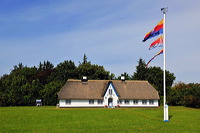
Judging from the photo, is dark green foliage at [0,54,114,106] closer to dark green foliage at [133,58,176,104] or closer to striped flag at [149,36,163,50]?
dark green foliage at [133,58,176,104]

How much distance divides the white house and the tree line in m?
7.71

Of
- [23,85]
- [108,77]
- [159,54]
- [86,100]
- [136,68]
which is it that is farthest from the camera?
[136,68]

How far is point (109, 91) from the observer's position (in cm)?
5931

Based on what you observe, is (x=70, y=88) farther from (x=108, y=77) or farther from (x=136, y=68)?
(x=136, y=68)

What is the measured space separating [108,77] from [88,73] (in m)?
6.29

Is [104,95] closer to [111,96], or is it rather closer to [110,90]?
[111,96]

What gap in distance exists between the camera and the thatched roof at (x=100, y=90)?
2297 inches

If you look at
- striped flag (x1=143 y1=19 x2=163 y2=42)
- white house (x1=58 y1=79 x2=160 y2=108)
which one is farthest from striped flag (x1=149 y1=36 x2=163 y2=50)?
white house (x1=58 y1=79 x2=160 y2=108)

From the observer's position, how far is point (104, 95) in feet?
193

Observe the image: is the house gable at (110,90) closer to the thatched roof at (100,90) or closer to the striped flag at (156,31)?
the thatched roof at (100,90)

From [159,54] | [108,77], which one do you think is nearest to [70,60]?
[108,77]

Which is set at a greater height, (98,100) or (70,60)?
(70,60)

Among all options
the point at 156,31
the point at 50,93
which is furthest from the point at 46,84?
the point at 156,31

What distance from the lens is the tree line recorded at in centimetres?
6447
